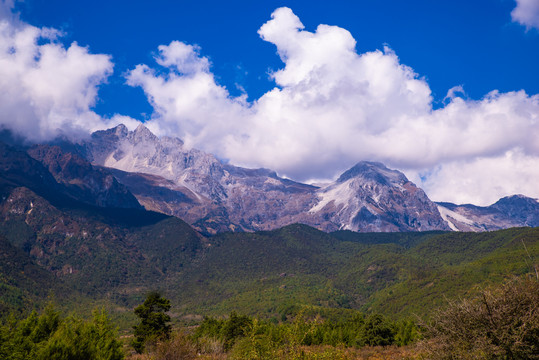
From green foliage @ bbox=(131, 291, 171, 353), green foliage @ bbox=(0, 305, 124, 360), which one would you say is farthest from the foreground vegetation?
green foliage @ bbox=(131, 291, 171, 353)

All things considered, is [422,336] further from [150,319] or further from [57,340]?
[150,319]

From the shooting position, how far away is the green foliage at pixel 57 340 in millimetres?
26109

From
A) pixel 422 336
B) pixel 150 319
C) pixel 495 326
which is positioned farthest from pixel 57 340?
pixel 150 319

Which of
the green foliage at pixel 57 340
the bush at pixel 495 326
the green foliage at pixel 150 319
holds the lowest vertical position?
the green foliage at pixel 150 319

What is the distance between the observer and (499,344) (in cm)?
2214

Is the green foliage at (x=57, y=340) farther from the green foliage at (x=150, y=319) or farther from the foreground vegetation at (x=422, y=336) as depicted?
the green foliage at (x=150, y=319)

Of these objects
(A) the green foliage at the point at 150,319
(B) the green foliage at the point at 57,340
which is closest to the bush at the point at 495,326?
(B) the green foliage at the point at 57,340

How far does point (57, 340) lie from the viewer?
26.5m

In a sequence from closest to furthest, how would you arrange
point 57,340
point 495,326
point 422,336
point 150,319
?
point 495,326 < point 57,340 < point 422,336 < point 150,319

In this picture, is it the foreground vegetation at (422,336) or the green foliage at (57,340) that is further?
the green foliage at (57,340)

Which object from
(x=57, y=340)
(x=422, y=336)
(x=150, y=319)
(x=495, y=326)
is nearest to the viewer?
(x=495, y=326)

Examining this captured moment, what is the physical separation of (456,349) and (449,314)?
2.30 metres

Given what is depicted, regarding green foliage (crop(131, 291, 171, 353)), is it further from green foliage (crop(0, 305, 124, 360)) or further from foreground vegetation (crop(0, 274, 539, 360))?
foreground vegetation (crop(0, 274, 539, 360))

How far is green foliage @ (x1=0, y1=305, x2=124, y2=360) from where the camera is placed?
2611 cm
